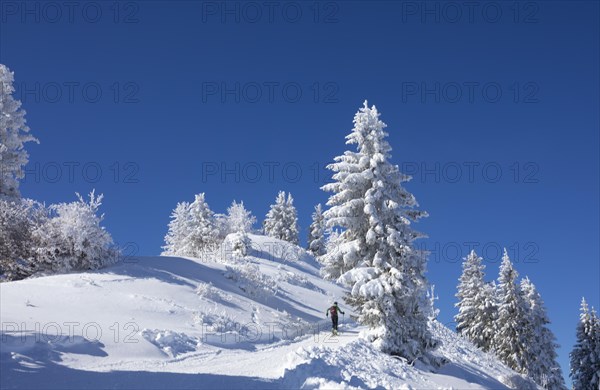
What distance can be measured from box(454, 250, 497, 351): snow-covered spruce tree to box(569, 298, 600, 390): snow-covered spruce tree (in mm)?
8255

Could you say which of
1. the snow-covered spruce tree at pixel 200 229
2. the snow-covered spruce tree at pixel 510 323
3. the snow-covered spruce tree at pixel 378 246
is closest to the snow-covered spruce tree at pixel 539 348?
the snow-covered spruce tree at pixel 510 323

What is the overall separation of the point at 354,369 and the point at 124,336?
8.52 m

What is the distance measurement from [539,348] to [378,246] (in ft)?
85.9

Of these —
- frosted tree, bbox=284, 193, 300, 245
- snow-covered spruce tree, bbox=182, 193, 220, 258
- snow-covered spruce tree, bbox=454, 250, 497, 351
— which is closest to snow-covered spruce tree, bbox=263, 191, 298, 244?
frosted tree, bbox=284, 193, 300, 245

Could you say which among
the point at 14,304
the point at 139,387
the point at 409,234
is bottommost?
the point at 139,387

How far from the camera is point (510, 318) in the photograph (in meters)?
37.8

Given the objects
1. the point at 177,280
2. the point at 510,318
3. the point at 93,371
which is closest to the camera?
the point at 93,371

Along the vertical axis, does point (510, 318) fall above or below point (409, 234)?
below

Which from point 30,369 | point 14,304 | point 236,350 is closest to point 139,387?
point 30,369

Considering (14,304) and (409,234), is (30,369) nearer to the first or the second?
(14,304)

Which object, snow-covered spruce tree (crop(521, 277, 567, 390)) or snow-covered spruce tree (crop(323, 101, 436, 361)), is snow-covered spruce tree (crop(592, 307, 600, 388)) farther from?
snow-covered spruce tree (crop(323, 101, 436, 361))

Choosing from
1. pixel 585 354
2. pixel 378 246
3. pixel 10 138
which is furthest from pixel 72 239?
pixel 585 354

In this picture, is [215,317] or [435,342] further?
[215,317]

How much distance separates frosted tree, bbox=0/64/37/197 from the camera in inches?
1054
